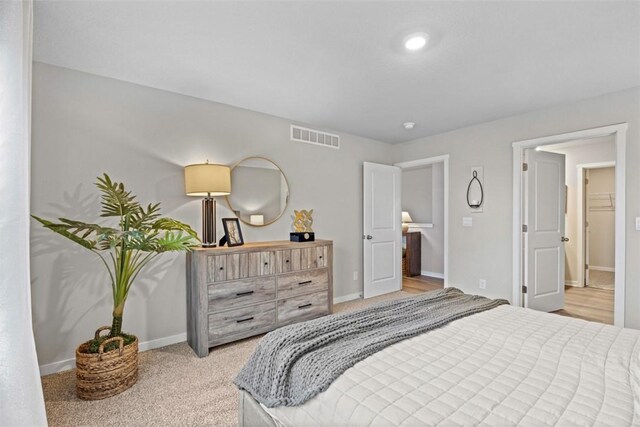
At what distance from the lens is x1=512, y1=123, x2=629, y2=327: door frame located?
116 inches

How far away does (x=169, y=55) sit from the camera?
2279 mm

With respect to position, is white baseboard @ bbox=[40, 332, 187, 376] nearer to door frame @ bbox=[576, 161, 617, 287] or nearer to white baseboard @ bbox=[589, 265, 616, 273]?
door frame @ bbox=[576, 161, 617, 287]

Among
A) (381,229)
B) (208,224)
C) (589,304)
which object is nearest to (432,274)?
(381,229)

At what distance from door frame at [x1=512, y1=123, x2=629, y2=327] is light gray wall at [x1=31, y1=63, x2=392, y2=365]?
2.73 metres

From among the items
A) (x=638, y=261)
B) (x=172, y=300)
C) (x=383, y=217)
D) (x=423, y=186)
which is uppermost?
(x=423, y=186)

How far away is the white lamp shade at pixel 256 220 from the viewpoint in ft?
11.3

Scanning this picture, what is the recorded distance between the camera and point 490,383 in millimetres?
1166

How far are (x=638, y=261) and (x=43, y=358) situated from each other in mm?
5118

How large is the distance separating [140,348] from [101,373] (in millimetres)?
776

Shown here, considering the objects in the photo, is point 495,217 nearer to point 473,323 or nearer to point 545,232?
point 545,232

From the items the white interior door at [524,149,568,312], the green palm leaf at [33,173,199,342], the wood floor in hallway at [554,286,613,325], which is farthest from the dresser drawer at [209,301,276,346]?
the wood floor in hallway at [554,286,613,325]

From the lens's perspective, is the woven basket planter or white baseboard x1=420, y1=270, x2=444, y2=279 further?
white baseboard x1=420, y1=270, x2=444, y2=279

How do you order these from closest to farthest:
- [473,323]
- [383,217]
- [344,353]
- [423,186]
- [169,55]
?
1. [344,353]
2. [473,323]
3. [169,55]
4. [383,217]
5. [423,186]

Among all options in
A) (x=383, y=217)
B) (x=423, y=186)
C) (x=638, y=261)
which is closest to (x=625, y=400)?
(x=638, y=261)
